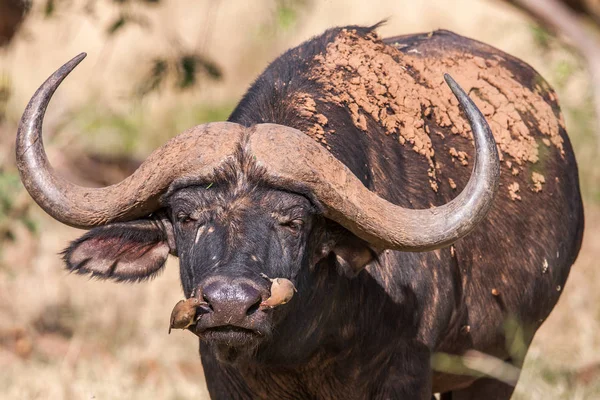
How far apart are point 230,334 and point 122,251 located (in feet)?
3.07

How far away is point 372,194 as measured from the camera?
174 inches

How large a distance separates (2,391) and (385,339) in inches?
139

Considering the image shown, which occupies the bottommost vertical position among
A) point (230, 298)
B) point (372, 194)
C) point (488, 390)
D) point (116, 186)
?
point (230, 298)

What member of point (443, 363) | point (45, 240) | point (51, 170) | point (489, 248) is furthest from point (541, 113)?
point (45, 240)

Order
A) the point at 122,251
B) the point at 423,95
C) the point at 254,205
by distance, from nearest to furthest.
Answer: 1. the point at 254,205
2. the point at 122,251
3. the point at 423,95

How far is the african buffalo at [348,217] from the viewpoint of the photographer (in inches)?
167

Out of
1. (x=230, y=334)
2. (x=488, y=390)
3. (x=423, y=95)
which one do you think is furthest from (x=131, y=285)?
(x=230, y=334)

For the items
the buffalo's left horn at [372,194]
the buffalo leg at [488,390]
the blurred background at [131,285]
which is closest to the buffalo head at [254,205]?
the buffalo's left horn at [372,194]

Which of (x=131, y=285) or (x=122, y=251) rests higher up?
(x=122, y=251)

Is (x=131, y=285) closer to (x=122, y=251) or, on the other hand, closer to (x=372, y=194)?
(x=122, y=251)

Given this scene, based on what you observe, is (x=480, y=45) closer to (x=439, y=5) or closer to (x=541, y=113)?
(x=541, y=113)

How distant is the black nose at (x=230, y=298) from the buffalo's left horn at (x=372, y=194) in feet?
1.76

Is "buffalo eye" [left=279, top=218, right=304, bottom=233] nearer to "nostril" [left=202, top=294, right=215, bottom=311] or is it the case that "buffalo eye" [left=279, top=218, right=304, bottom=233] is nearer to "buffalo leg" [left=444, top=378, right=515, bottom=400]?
"nostril" [left=202, top=294, right=215, bottom=311]

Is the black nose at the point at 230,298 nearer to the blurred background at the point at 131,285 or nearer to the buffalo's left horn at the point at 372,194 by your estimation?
the buffalo's left horn at the point at 372,194
